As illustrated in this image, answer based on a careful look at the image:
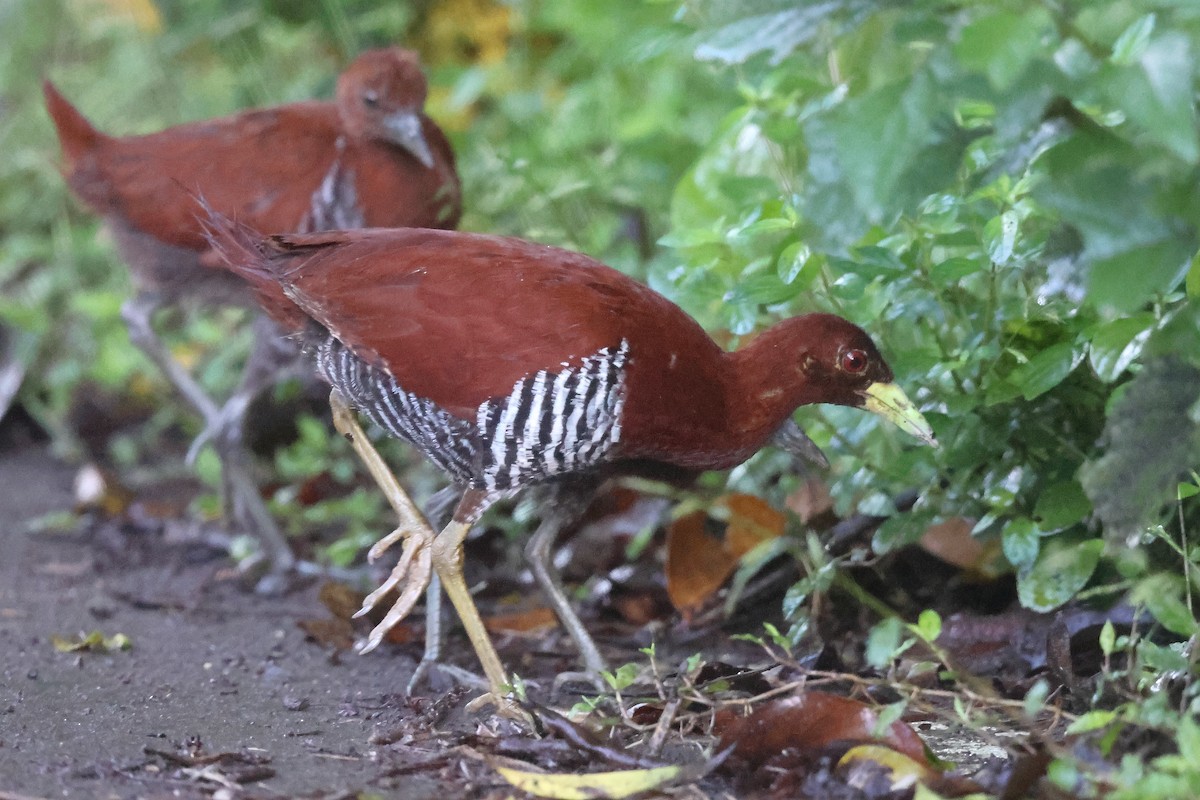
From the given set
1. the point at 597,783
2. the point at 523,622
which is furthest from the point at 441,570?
the point at 597,783

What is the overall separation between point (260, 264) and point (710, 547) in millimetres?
1374

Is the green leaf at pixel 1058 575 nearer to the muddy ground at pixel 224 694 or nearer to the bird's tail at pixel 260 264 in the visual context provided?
the muddy ground at pixel 224 694

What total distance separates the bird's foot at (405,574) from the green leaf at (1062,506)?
1259 millimetres

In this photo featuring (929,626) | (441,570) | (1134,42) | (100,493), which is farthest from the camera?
(100,493)

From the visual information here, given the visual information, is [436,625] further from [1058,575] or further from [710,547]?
[1058,575]

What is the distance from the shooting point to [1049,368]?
2383mm

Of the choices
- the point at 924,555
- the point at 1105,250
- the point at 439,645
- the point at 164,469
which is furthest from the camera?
the point at 164,469

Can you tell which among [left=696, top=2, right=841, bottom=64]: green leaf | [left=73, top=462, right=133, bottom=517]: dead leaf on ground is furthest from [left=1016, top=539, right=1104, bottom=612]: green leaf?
[left=73, top=462, right=133, bottom=517]: dead leaf on ground

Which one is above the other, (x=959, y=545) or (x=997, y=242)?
(x=997, y=242)

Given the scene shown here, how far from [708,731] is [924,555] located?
3.76 feet

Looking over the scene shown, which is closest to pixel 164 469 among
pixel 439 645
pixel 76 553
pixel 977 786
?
pixel 76 553

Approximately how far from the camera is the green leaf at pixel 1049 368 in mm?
2357

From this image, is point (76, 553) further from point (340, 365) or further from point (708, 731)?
point (708, 731)

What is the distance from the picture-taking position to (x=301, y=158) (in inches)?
157
